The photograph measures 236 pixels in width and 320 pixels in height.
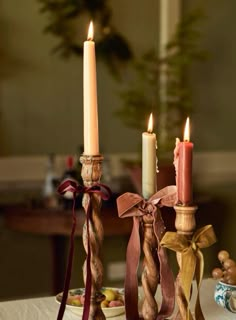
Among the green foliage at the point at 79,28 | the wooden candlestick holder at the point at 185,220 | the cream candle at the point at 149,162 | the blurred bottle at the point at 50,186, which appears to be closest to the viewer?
the wooden candlestick holder at the point at 185,220

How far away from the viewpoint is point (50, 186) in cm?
313

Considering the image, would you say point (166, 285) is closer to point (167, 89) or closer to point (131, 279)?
point (131, 279)

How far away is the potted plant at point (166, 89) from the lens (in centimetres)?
327

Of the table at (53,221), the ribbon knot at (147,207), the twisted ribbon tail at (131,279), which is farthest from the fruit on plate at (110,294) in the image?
the table at (53,221)

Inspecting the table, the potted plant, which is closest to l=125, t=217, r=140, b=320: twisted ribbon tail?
the table

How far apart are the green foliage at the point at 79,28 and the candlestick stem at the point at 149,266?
2.20 m

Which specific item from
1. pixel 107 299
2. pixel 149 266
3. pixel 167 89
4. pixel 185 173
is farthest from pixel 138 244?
pixel 167 89

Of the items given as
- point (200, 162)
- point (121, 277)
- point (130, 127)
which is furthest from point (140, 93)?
point (121, 277)

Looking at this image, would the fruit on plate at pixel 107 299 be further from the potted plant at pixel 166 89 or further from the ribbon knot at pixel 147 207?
the potted plant at pixel 166 89

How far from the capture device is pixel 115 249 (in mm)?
3428

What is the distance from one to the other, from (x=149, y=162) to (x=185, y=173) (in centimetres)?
10

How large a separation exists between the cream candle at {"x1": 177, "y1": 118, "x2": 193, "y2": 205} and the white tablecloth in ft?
1.26

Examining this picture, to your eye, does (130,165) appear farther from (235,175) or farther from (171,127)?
(235,175)

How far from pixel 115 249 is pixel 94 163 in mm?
2338
